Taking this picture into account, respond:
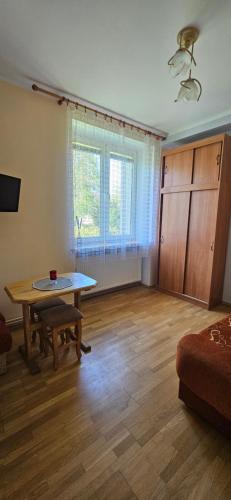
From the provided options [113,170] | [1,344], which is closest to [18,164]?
[113,170]

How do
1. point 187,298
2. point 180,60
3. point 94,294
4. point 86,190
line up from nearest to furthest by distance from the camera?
point 180,60 → point 86,190 → point 187,298 → point 94,294

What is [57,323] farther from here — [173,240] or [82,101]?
[82,101]

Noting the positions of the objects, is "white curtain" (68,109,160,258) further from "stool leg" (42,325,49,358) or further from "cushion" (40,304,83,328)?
"stool leg" (42,325,49,358)

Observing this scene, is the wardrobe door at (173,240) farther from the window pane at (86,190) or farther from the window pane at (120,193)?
the window pane at (86,190)

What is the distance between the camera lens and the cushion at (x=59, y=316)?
173cm

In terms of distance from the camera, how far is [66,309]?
74.9 inches

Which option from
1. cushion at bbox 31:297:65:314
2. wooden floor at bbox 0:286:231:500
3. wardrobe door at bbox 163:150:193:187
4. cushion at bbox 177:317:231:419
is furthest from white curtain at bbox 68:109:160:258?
cushion at bbox 177:317:231:419

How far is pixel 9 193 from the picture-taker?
2.03 meters

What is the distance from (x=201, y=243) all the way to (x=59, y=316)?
2143 millimetres

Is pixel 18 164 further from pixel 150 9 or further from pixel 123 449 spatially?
pixel 123 449

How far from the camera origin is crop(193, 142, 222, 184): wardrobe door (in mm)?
2705

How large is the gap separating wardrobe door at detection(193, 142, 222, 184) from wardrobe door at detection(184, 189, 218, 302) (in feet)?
0.53

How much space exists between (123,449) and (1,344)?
41.7 inches

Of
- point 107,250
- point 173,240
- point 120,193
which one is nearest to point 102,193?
point 120,193
